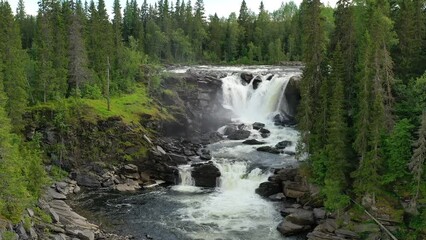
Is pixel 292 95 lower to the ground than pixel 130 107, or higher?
higher

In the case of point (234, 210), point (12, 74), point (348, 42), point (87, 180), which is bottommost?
point (234, 210)

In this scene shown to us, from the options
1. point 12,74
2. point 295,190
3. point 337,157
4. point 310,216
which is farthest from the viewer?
point 12,74

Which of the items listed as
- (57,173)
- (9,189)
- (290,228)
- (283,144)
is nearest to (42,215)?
(9,189)

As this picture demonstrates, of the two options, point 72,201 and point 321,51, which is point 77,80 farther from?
point 321,51

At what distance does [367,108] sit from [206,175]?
72.5ft

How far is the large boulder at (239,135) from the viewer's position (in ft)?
210

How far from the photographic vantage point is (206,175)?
50688mm

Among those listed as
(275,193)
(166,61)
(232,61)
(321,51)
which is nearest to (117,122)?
(275,193)

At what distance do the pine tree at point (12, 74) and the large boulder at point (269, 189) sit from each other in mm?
28226

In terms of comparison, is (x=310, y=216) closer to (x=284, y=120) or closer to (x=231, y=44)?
(x=284, y=120)

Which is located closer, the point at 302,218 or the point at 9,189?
the point at 9,189

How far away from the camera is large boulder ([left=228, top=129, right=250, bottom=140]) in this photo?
64.1 meters

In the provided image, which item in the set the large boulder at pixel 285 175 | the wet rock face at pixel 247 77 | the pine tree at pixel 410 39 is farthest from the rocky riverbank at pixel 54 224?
the wet rock face at pixel 247 77

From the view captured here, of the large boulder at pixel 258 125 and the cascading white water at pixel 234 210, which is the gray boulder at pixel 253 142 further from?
the cascading white water at pixel 234 210
